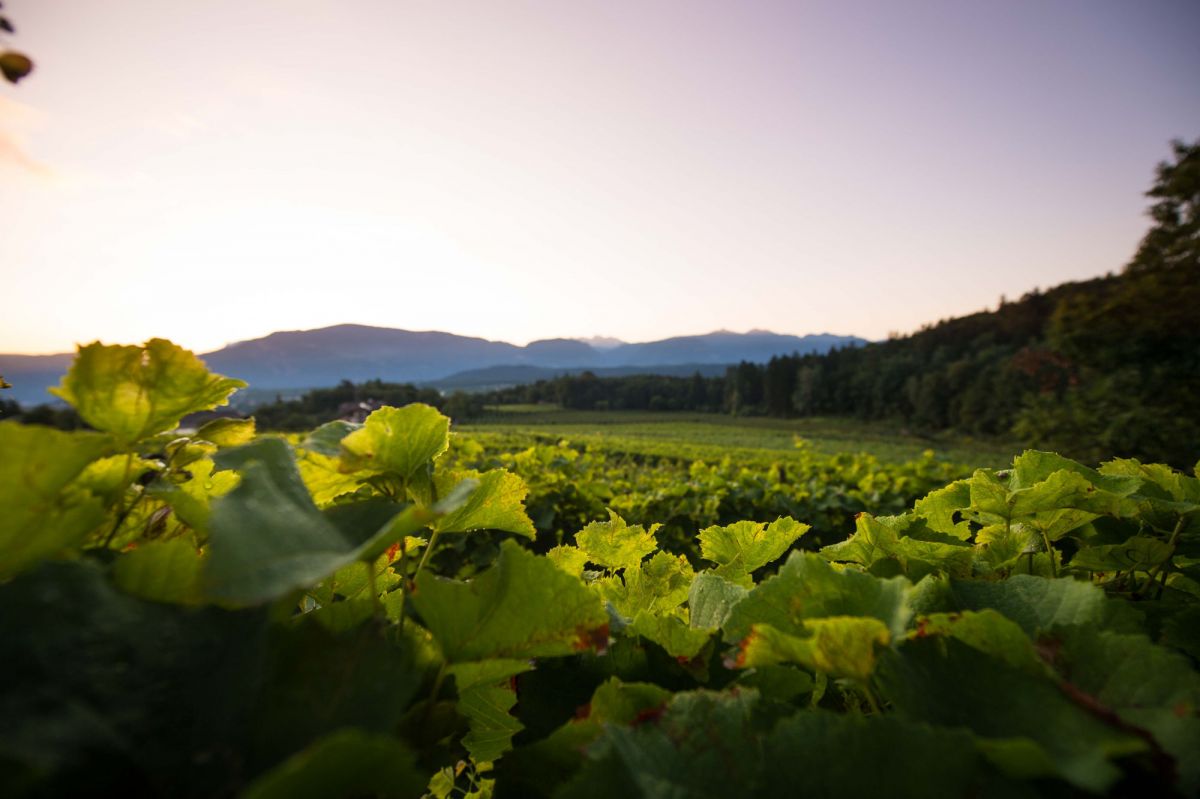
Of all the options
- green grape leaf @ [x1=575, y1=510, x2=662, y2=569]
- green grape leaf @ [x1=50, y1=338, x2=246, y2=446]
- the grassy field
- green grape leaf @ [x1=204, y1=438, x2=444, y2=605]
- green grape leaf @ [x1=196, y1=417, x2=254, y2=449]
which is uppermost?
green grape leaf @ [x1=50, y1=338, x2=246, y2=446]

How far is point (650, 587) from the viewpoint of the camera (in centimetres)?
121

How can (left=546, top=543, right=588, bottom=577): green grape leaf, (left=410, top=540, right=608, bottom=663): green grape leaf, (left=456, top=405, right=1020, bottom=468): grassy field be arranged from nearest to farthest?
(left=410, top=540, right=608, bottom=663): green grape leaf, (left=546, top=543, right=588, bottom=577): green grape leaf, (left=456, top=405, right=1020, bottom=468): grassy field

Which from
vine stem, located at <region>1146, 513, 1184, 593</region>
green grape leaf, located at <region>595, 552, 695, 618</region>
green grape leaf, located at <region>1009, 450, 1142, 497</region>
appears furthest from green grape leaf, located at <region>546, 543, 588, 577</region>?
vine stem, located at <region>1146, 513, 1184, 593</region>

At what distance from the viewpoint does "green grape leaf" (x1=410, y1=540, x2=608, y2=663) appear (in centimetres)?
65

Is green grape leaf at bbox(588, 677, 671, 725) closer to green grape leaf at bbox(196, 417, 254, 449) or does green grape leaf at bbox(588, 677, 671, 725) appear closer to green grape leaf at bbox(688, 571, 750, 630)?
green grape leaf at bbox(688, 571, 750, 630)

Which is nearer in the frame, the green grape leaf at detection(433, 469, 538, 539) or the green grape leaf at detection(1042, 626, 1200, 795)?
the green grape leaf at detection(1042, 626, 1200, 795)

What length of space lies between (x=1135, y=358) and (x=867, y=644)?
949 inches

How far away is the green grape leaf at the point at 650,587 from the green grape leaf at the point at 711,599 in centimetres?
18

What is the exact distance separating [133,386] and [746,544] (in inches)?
40.2

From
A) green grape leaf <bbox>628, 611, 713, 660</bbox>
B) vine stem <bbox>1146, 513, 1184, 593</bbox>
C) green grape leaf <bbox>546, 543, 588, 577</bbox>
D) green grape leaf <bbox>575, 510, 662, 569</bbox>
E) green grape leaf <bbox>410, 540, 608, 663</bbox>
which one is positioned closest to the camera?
green grape leaf <bbox>410, 540, 608, 663</bbox>

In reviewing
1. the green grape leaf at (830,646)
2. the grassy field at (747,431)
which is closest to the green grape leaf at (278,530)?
the green grape leaf at (830,646)

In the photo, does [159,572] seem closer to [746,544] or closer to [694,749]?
[694,749]

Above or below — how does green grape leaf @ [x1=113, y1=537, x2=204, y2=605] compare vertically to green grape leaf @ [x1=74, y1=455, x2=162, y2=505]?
below

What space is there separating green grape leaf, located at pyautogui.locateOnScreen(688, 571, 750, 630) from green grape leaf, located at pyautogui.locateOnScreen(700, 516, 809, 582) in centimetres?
21
